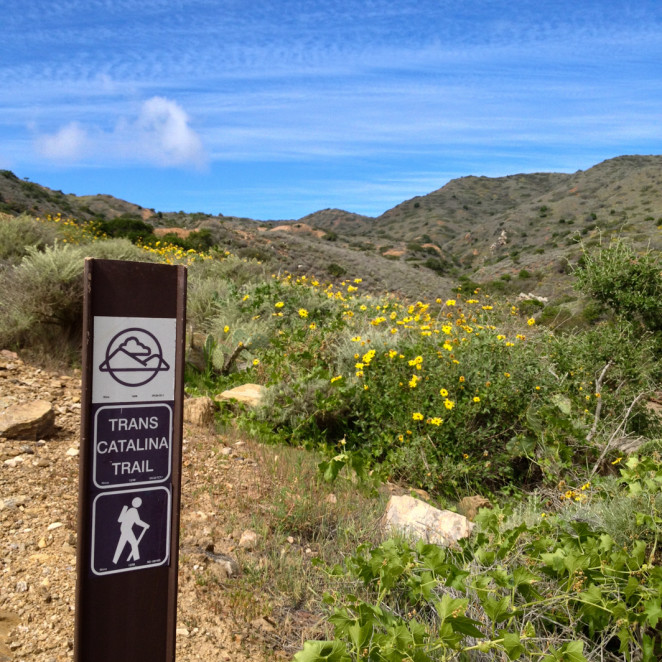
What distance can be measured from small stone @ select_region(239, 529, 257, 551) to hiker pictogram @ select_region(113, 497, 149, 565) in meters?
1.47

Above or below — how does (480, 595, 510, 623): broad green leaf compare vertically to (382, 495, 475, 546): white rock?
above

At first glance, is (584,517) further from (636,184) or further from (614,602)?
(636,184)

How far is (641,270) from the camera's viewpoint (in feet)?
21.5

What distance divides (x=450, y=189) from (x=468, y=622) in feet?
283

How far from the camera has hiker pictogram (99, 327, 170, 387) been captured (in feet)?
6.51

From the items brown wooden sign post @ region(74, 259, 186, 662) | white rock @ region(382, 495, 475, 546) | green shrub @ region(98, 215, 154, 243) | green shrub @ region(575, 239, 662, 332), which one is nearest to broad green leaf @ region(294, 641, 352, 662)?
brown wooden sign post @ region(74, 259, 186, 662)

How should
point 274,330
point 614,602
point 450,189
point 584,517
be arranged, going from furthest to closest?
1. point 450,189
2. point 274,330
3. point 584,517
4. point 614,602

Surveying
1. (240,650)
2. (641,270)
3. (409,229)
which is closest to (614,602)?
(240,650)

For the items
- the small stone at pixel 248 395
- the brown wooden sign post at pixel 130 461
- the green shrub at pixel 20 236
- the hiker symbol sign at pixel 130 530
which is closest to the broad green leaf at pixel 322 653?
the brown wooden sign post at pixel 130 461

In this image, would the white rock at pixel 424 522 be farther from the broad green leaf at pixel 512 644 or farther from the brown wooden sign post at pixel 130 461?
the brown wooden sign post at pixel 130 461

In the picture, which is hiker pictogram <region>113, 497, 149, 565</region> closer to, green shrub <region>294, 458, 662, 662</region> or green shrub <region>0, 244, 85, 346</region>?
green shrub <region>294, 458, 662, 662</region>

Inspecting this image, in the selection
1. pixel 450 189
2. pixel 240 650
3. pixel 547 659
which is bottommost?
pixel 240 650

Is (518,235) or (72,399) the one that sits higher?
(518,235)

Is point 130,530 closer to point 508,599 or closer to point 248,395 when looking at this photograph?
point 508,599
